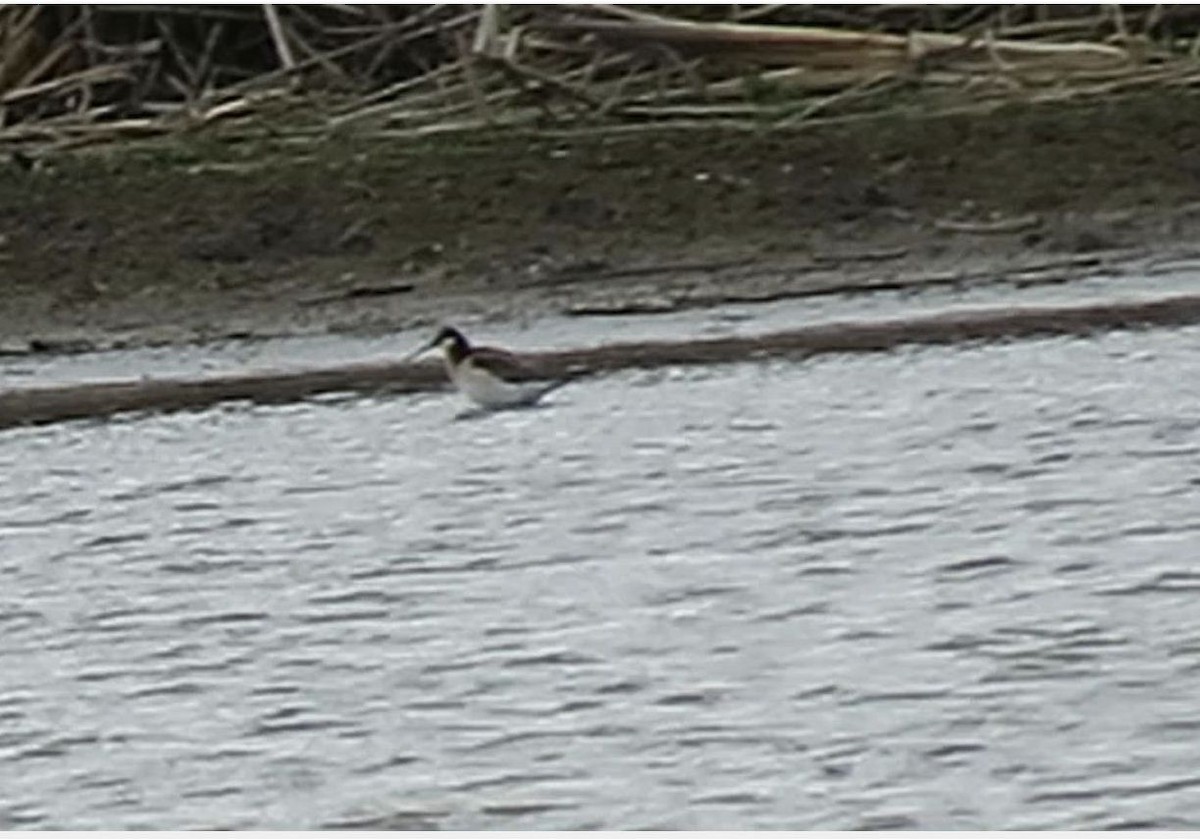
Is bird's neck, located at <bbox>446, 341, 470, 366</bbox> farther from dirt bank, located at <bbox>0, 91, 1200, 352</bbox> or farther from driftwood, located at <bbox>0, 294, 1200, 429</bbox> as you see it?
dirt bank, located at <bbox>0, 91, 1200, 352</bbox>

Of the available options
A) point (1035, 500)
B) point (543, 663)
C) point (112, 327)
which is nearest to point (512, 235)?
point (112, 327)

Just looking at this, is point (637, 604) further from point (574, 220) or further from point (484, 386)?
point (574, 220)

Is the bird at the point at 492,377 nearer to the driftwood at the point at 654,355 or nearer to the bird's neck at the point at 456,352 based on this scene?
the bird's neck at the point at 456,352

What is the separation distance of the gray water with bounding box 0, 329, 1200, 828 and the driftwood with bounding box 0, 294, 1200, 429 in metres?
0.07

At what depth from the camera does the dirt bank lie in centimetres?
1181

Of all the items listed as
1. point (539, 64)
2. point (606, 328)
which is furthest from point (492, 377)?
point (539, 64)

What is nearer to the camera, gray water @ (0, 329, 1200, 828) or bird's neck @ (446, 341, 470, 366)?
gray water @ (0, 329, 1200, 828)

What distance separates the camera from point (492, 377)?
33.3 ft

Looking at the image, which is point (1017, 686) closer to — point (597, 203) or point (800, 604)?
point (800, 604)

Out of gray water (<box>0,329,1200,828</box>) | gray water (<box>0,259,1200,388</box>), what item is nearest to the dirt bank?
gray water (<box>0,259,1200,388</box>)

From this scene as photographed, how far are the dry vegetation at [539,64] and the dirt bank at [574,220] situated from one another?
0.29 meters

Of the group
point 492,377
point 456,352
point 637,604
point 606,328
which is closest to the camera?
point 637,604

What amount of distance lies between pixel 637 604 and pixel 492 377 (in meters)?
2.19

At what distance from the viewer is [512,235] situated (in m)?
12.1
